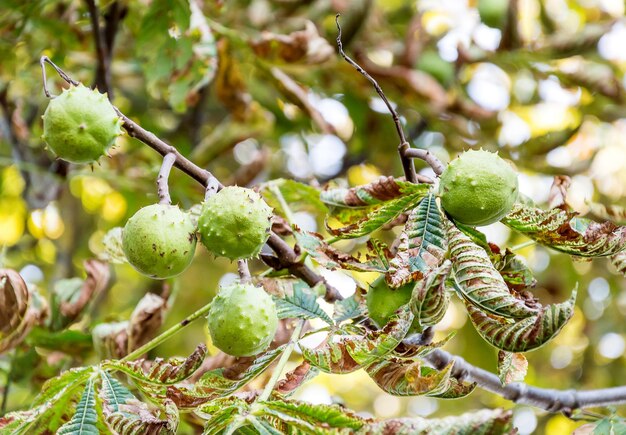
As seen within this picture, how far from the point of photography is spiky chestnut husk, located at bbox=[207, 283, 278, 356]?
1204 millimetres

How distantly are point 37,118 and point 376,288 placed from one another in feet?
6.94

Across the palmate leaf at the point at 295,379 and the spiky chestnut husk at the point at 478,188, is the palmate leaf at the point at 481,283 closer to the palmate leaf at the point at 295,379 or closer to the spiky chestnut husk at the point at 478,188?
the spiky chestnut husk at the point at 478,188

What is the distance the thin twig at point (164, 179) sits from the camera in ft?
4.17

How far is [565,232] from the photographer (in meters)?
1.22

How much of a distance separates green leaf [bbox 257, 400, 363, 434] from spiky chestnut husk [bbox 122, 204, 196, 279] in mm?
295

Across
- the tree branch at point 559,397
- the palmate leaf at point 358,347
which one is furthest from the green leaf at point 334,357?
the tree branch at point 559,397

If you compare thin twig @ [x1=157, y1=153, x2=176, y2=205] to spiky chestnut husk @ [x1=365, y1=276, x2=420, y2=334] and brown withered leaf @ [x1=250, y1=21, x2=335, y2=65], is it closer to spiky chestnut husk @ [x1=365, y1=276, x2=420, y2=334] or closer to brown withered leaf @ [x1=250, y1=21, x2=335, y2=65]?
spiky chestnut husk @ [x1=365, y1=276, x2=420, y2=334]

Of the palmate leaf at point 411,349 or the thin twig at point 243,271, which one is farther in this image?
the thin twig at point 243,271

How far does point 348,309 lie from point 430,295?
0.33m

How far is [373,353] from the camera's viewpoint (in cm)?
113

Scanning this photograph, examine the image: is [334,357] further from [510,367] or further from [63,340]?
[63,340]

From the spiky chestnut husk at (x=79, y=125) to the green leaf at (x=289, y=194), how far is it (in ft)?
1.82

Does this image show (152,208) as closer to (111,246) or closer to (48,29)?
(111,246)

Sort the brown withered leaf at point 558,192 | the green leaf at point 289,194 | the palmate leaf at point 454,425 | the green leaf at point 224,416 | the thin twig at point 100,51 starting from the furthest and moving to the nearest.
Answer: the thin twig at point 100,51 → the green leaf at point 289,194 → the brown withered leaf at point 558,192 → the green leaf at point 224,416 → the palmate leaf at point 454,425
